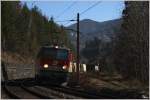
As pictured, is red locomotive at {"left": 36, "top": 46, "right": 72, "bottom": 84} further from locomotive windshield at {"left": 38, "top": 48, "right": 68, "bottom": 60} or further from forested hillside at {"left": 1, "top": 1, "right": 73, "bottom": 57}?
forested hillside at {"left": 1, "top": 1, "right": 73, "bottom": 57}

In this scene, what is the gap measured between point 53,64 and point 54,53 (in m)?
0.81

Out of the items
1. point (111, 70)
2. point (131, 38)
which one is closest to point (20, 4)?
point (111, 70)

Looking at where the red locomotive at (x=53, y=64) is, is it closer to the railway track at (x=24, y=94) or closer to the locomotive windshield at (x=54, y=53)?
the locomotive windshield at (x=54, y=53)

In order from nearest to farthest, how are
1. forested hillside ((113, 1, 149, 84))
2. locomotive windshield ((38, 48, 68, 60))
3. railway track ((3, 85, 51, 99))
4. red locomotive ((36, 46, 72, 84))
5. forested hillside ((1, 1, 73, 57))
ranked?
railway track ((3, 85, 51, 99)) < red locomotive ((36, 46, 72, 84)) < locomotive windshield ((38, 48, 68, 60)) < forested hillside ((113, 1, 149, 84)) < forested hillside ((1, 1, 73, 57))

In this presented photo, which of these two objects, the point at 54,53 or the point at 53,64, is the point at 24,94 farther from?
the point at 54,53

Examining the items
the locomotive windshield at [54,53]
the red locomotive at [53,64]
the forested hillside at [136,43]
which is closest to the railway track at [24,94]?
the red locomotive at [53,64]

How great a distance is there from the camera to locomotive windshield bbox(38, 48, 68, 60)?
104ft

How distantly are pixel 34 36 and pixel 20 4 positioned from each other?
10842 mm

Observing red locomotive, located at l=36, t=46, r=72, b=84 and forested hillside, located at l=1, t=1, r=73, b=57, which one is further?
forested hillside, located at l=1, t=1, r=73, b=57

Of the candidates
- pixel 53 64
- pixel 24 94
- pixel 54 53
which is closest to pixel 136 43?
pixel 54 53

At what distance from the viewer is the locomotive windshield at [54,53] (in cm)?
3173

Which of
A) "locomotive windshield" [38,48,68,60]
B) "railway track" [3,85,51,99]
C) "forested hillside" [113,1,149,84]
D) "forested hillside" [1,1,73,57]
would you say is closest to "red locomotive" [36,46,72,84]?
"locomotive windshield" [38,48,68,60]

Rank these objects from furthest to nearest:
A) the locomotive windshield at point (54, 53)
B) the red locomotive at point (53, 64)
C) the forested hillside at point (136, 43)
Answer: the forested hillside at point (136, 43) → the locomotive windshield at point (54, 53) → the red locomotive at point (53, 64)

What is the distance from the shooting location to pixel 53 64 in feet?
103
